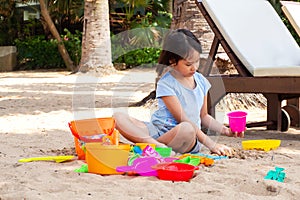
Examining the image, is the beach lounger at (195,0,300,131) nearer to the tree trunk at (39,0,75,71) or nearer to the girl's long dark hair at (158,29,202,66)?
the girl's long dark hair at (158,29,202,66)

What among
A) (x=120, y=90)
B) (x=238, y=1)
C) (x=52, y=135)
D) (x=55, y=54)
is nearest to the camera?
(x=52, y=135)

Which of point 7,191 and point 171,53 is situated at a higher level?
point 171,53

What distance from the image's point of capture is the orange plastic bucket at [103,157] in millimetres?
3104

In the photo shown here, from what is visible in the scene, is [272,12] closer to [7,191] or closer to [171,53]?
[171,53]

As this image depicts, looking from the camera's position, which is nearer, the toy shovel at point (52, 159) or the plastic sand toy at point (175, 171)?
the plastic sand toy at point (175, 171)

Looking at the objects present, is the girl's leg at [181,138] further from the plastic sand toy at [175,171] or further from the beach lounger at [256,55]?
the beach lounger at [256,55]

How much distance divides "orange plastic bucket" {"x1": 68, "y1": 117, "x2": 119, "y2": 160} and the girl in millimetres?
159

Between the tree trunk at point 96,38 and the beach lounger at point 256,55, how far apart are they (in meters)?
7.36

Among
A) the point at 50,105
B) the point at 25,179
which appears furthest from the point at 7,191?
the point at 50,105

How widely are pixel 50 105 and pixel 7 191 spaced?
4.77 metres

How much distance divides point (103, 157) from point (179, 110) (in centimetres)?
84

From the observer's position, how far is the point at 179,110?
3771 mm

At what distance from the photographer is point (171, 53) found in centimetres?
377

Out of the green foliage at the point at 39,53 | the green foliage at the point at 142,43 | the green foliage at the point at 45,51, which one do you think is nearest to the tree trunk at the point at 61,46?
the green foliage at the point at 45,51
